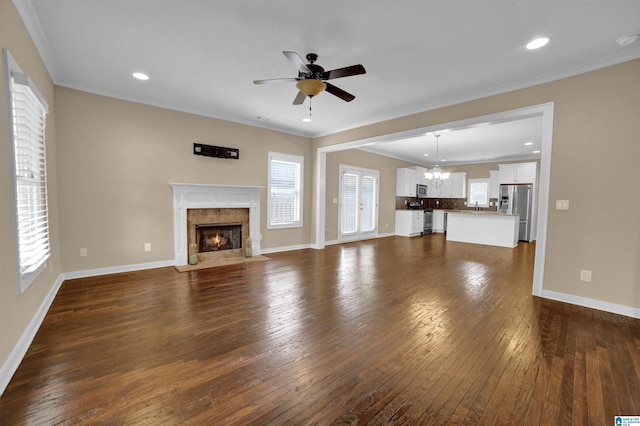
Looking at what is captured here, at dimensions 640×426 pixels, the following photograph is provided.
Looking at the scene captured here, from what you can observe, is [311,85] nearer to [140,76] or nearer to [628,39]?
[140,76]

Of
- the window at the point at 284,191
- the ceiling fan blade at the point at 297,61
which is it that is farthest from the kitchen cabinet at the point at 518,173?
the ceiling fan blade at the point at 297,61

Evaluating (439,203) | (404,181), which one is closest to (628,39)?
(404,181)

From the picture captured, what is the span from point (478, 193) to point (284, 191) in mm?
7356

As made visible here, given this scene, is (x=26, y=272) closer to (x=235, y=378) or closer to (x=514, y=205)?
(x=235, y=378)

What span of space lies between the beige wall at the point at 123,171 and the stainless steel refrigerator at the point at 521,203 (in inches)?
323

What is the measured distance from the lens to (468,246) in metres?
7.14

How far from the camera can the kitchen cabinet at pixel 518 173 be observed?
8.05m

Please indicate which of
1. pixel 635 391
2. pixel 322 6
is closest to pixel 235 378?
pixel 635 391

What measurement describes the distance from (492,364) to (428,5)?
286cm

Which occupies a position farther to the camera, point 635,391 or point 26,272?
point 26,272

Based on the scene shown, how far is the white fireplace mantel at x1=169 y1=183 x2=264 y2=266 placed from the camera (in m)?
4.72

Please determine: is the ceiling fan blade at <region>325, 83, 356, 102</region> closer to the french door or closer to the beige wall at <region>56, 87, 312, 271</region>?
the beige wall at <region>56, 87, 312, 271</region>

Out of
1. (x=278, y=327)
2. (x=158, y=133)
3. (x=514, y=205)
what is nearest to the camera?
(x=278, y=327)

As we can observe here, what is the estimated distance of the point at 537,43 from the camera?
2.65m
